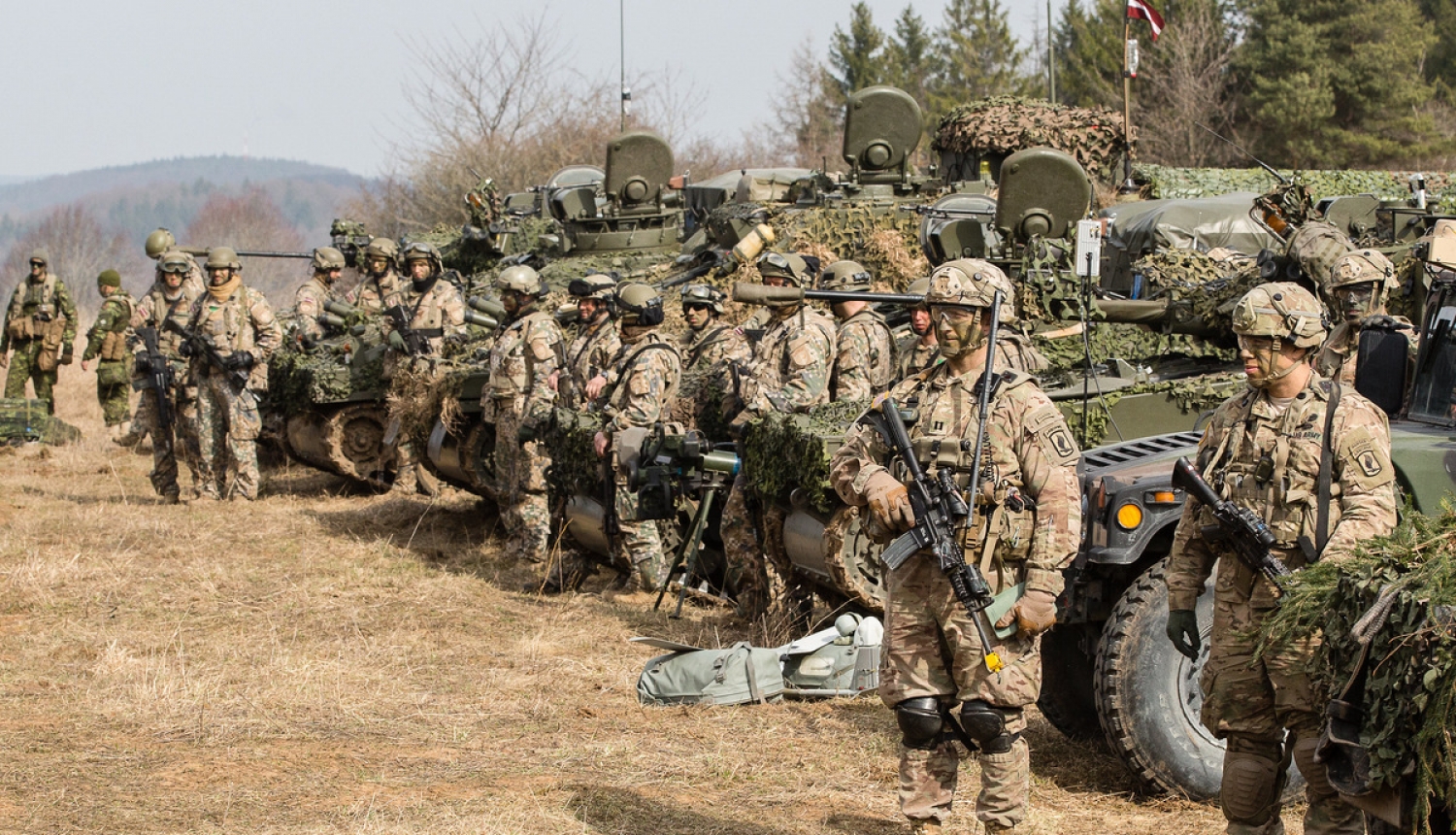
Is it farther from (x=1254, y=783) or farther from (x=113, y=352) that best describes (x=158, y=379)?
(x=1254, y=783)

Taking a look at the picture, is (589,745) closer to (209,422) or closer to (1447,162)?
(209,422)

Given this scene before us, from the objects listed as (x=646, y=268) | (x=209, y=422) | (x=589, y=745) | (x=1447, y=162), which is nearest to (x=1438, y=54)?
(x=1447, y=162)

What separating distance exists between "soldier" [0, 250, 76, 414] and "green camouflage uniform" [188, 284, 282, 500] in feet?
19.8

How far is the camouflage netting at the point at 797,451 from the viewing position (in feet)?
27.0

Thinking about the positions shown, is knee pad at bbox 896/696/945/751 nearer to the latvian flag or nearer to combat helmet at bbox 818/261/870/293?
combat helmet at bbox 818/261/870/293

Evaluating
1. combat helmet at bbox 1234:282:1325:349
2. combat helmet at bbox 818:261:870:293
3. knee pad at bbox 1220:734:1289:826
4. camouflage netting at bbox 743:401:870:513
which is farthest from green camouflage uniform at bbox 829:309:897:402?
knee pad at bbox 1220:734:1289:826

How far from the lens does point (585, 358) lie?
11.4 m

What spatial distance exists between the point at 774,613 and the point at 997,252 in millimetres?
2809

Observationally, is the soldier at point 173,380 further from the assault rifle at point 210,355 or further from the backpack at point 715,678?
the backpack at point 715,678

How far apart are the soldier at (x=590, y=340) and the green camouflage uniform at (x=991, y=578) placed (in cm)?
582

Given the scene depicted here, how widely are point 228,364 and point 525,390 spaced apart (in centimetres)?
351

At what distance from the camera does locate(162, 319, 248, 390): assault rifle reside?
14.3m

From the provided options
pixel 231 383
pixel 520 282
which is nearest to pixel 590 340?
pixel 520 282

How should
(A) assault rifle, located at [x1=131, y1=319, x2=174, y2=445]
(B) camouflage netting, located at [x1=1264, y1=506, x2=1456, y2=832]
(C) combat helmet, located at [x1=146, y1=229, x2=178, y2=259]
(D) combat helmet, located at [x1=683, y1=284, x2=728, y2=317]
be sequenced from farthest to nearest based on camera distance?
(C) combat helmet, located at [x1=146, y1=229, x2=178, y2=259] → (A) assault rifle, located at [x1=131, y1=319, x2=174, y2=445] → (D) combat helmet, located at [x1=683, y1=284, x2=728, y2=317] → (B) camouflage netting, located at [x1=1264, y1=506, x2=1456, y2=832]
